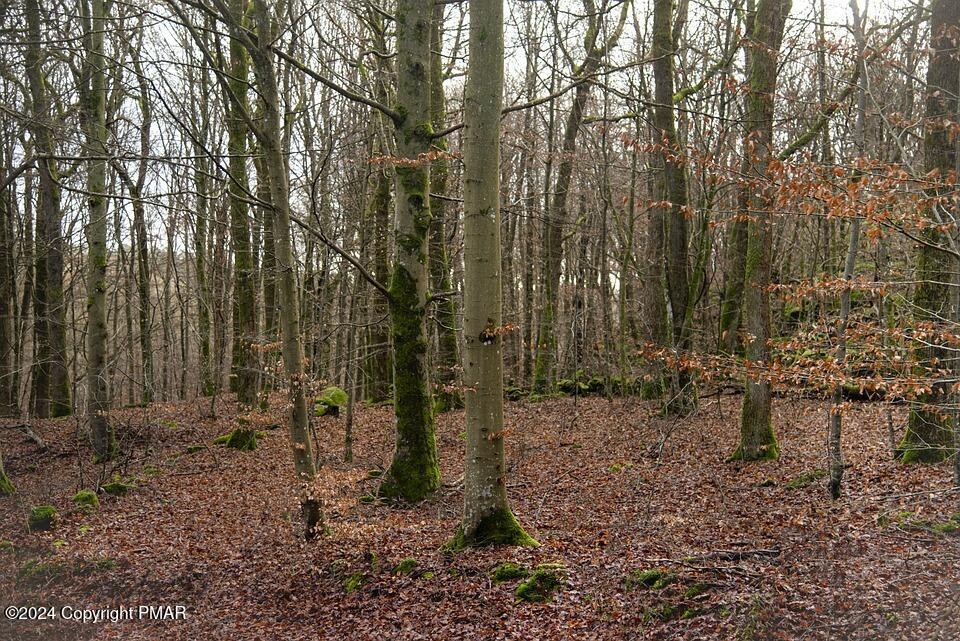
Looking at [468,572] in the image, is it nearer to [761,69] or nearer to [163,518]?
[163,518]

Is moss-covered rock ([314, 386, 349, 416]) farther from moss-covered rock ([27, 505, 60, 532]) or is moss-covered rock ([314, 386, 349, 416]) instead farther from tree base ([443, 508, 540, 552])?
tree base ([443, 508, 540, 552])

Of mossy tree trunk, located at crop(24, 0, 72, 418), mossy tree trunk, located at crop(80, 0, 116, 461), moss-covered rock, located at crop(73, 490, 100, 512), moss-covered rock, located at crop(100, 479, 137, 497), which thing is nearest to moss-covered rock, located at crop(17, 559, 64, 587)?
moss-covered rock, located at crop(73, 490, 100, 512)

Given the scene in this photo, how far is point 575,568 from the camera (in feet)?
19.2

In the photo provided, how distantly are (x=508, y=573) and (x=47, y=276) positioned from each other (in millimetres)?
15262

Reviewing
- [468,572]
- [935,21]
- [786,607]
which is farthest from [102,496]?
[935,21]

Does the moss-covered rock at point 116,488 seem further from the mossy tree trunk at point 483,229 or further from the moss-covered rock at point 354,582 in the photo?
the mossy tree trunk at point 483,229

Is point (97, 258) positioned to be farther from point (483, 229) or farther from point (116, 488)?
point (483, 229)

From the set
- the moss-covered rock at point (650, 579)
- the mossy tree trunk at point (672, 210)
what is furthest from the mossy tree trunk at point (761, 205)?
the moss-covered rock at point (650, 579)

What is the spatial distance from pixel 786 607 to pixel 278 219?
239 inches

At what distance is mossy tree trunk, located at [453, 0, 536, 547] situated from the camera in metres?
5.91

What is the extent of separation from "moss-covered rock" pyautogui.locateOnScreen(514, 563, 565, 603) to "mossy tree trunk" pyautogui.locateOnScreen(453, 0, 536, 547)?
1081 millimetres

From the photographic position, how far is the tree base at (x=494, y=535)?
20.3ft

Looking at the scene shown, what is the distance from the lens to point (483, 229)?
5.92m

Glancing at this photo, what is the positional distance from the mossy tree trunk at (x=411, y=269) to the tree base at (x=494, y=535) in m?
2.12
